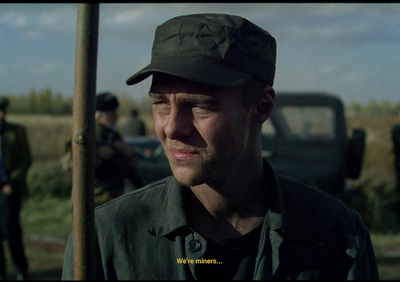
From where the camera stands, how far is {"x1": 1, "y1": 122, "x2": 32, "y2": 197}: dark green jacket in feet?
19.3

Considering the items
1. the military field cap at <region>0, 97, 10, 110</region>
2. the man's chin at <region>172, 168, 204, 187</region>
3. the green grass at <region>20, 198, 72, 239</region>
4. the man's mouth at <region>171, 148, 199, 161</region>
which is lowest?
the green grass at <region>20, 198, 72, 239</region>

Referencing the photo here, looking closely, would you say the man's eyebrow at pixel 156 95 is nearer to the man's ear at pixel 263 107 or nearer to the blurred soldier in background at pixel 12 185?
the man's ear at pixel 263 107

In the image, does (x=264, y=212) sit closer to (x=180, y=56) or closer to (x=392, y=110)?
(x=180, y=56)

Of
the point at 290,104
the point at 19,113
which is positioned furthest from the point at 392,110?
the point at 19,113

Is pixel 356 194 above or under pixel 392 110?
under

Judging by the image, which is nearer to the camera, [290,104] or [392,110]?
[290,104]

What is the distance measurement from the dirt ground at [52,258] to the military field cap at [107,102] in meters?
2.02

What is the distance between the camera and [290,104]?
24.1ft

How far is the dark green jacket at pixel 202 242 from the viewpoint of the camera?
62.3 inches

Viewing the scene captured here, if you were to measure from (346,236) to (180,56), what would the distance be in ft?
2.21

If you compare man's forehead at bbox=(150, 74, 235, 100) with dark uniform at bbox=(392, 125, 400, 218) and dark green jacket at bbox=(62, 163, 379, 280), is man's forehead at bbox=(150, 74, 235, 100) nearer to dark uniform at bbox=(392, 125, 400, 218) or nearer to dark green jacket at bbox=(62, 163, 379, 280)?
dark green jacket at bbox=(62, 163, 379, 280)

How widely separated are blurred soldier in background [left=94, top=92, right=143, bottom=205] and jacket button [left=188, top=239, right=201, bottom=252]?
3635mm

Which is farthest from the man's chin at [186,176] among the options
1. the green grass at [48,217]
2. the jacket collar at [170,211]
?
the green grass at [48,217]

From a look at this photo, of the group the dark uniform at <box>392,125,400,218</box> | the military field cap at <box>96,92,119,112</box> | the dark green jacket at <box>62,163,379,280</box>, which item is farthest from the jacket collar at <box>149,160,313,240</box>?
the dark uniform at <box>392,125,400,218</box>
